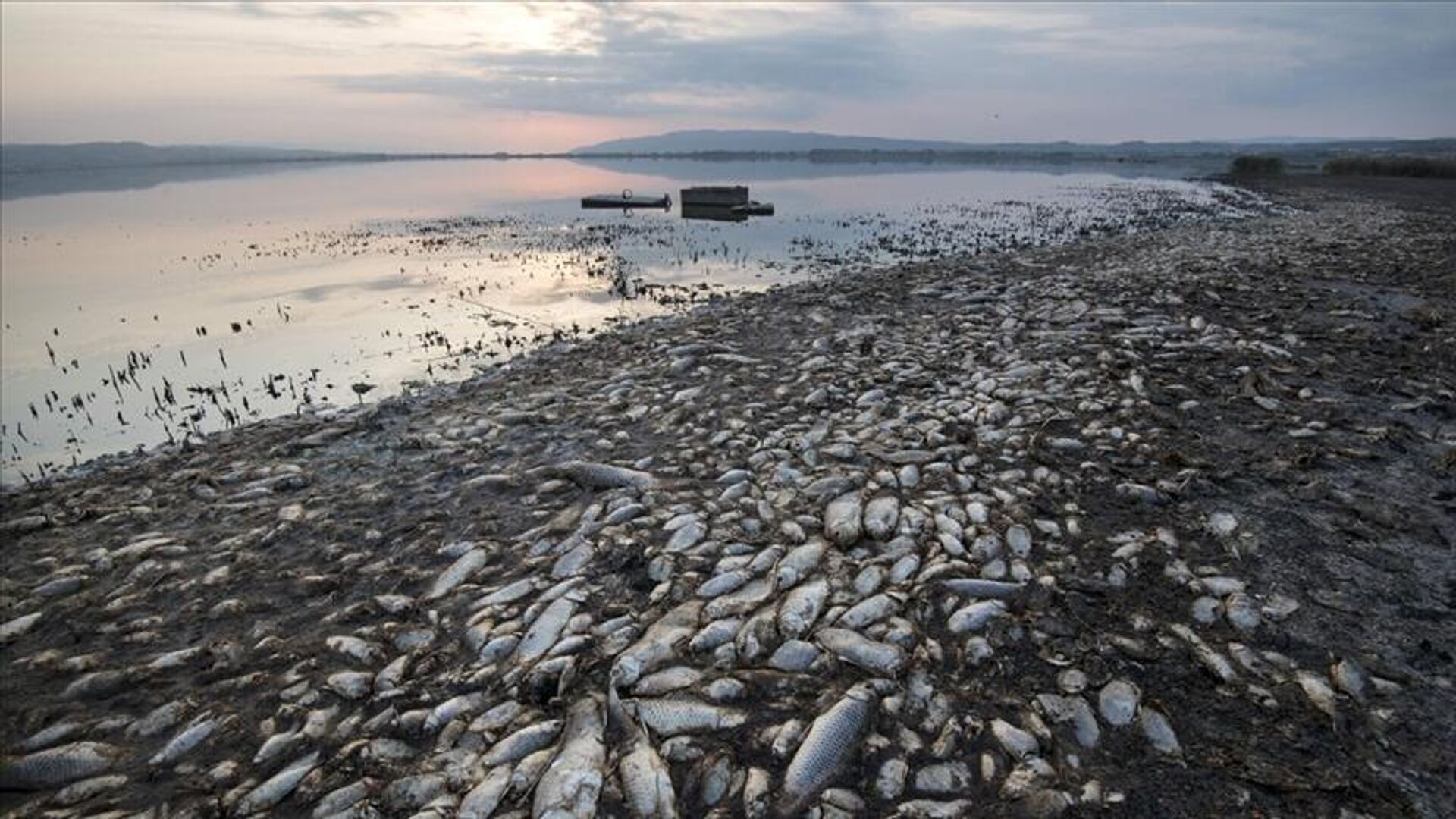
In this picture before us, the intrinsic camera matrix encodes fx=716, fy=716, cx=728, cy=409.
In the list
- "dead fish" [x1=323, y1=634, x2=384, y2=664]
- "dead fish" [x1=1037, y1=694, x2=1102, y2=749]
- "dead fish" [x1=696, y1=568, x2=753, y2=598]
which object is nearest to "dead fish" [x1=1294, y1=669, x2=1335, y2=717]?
"dead fish" [x1=1037, y1=694, x2=1102, y2=749]

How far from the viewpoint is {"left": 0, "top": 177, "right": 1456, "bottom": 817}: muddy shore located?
12.9 ft

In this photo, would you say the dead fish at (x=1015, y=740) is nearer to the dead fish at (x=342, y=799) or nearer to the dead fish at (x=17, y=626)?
the dead fish at (x=342, y=799)

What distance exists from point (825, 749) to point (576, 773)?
136 centimetres

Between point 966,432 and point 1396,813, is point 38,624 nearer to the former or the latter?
point 966,432

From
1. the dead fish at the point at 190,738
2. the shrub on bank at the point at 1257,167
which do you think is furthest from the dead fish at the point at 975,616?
the shrub on bank at the point at 1257,167

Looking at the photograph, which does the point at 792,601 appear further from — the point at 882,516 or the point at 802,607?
the point at 882,516

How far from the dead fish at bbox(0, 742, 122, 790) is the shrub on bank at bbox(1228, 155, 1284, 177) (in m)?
96.1

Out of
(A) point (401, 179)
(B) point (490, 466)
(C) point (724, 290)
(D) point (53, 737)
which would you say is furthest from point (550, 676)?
(A) point (401, 179)

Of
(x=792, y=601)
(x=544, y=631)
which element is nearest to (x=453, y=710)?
(x=544, y=631)

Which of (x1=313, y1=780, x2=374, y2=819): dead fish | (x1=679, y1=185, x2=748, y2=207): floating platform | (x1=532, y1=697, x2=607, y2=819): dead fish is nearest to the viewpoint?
(x1=532, y1=697, x2=607, y2=819): dead fish

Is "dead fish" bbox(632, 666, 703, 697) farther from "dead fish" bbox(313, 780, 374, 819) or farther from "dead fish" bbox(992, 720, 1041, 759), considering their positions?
"dead fish" bbox(992, 720, 1041, 759)

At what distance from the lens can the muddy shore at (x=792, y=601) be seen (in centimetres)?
394

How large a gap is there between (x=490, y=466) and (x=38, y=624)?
4.00m

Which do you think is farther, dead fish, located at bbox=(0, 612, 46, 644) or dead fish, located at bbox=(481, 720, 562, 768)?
dead fish, located at bbox=(0, 612, 46, 644)
